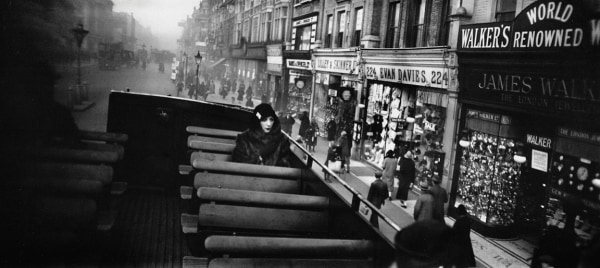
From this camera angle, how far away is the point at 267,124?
554 cm

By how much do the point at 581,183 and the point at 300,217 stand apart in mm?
6776

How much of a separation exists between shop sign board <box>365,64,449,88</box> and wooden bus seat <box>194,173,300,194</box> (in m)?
8.94

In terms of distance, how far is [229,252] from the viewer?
3.01 m

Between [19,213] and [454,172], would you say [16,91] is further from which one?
[454,172]

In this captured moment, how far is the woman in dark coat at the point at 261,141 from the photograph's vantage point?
552 cm

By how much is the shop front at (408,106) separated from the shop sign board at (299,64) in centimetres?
749

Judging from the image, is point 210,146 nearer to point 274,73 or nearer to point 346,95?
point 346,95

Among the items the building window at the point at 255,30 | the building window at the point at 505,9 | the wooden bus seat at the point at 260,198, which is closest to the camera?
the wooden bus seat at the point at 260,198

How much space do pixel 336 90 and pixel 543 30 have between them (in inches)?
502

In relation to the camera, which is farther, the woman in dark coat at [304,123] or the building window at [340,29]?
the building window at [340,29]

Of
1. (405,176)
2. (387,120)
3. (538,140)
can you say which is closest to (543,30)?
(538,140)

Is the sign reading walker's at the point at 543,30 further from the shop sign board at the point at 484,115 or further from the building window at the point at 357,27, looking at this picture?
the building window at the point at 357,27

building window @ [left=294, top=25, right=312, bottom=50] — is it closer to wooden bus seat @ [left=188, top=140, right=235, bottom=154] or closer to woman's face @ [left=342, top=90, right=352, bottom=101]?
woman's face @ [left=342, top=90, right=352, bottom=101]

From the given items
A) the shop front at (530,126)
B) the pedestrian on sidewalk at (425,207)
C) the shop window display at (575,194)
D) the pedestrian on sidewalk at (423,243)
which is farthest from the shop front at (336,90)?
the pedestrian on sidewalk at (423,243)
